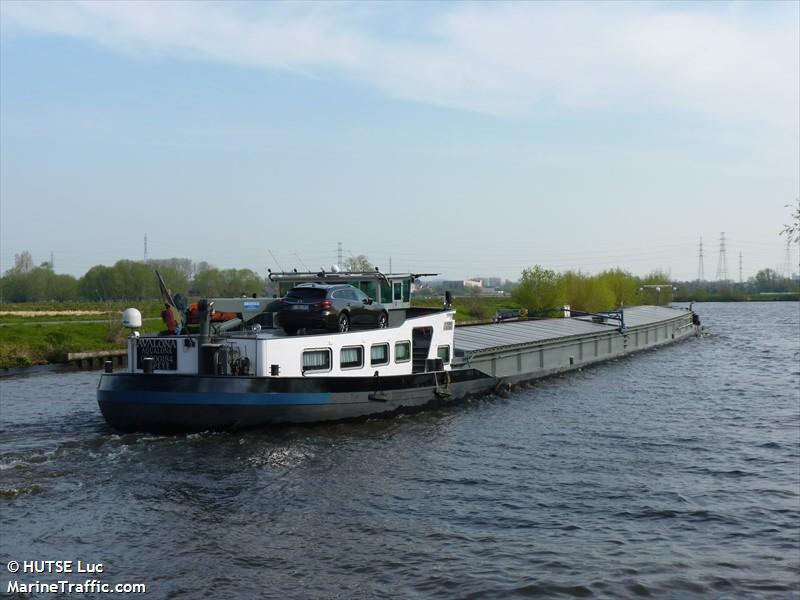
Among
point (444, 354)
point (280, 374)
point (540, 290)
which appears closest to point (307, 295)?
point (280, 374)

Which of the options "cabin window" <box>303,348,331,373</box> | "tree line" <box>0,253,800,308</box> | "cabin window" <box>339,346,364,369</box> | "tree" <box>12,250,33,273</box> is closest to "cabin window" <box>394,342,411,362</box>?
"cabin window" <box>339,346,364,369</box>

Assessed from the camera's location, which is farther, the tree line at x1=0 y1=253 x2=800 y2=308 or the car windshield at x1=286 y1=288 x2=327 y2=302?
the tree line at x1=0 y1=253 x2=800 y2=308

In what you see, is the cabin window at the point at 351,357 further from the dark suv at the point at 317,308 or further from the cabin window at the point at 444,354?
the cabin window at the point at 444,354

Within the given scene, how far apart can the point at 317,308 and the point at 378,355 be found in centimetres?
260

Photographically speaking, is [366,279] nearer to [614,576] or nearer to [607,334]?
[614,576]

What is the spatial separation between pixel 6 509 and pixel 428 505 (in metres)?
7.18

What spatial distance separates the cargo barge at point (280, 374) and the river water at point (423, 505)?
1.78 ft

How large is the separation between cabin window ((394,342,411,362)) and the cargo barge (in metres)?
0.03

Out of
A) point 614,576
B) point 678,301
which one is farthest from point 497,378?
point 678,301

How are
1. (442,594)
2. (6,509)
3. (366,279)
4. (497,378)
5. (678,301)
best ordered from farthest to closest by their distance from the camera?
1. (678,301)
2. (497,378)
3. (366,279)
4. (6,509)
5. (442,594)

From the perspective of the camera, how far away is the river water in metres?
10.9

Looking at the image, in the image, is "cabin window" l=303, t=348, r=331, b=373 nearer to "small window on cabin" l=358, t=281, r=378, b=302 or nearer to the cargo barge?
the cargo barge

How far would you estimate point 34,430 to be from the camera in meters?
19.9

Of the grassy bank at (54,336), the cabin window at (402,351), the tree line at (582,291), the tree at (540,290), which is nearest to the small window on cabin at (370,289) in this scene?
the cabin window at (402,351)
